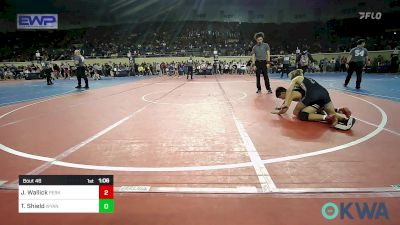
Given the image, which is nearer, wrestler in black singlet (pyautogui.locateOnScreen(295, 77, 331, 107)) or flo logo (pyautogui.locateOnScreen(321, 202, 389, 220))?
flo logo (pyautogui.locateOnScreen(321, 202, 389, 220))

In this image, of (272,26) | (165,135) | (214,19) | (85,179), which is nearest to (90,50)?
(214,19)

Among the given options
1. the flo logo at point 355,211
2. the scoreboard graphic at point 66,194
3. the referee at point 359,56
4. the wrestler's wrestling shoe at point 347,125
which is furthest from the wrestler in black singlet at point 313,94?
the referee at point 359,56

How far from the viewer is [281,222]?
213 cm

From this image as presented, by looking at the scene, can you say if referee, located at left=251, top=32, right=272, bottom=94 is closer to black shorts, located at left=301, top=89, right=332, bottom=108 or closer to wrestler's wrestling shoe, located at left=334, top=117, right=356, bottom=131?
black shorts, located at left=301, top=89, right=332, bottom=108

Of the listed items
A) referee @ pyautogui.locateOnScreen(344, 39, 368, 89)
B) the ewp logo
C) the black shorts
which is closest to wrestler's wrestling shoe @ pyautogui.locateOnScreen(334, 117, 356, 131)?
the black shorts

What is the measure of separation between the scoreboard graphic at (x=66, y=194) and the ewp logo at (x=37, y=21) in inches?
1422

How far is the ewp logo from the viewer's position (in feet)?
108

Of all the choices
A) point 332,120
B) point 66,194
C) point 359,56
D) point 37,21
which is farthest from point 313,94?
point 37,21

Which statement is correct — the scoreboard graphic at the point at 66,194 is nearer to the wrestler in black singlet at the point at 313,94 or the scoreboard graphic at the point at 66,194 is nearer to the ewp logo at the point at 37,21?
the wrestler in black singlet at the point at 313,94

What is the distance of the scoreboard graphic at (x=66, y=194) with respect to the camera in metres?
2.02

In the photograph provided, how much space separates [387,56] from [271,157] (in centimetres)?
2567

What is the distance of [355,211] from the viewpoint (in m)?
2.27

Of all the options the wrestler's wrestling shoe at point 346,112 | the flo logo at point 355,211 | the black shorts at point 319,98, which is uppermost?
the black shorts at point 319,98

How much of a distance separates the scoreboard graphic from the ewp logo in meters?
36.1
